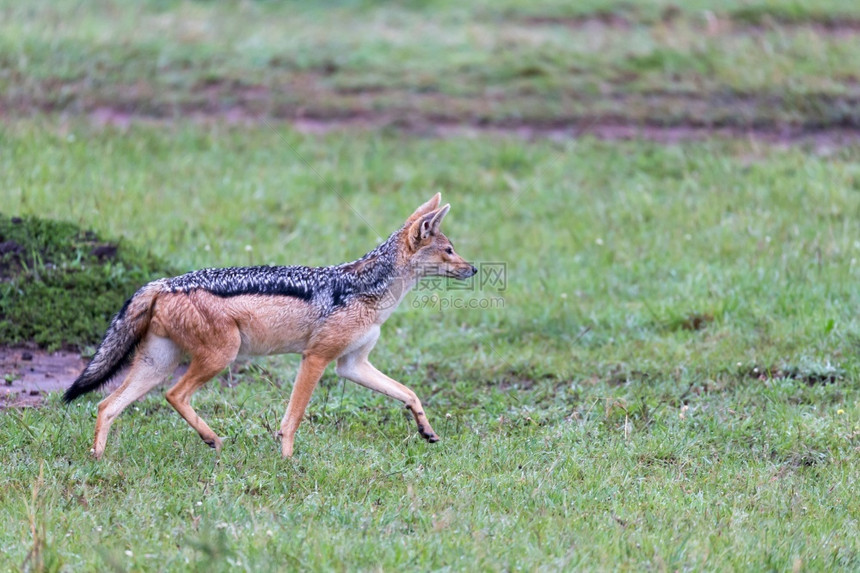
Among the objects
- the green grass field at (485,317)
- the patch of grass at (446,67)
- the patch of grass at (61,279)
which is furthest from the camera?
the patch of grass at (446,67)

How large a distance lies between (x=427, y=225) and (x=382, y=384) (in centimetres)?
115

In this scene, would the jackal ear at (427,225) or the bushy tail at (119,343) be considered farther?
the jackal ear at (427,225)

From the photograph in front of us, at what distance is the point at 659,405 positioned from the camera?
284 inches

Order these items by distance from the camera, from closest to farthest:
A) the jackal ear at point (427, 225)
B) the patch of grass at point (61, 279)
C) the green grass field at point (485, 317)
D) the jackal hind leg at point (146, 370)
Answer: the green grass field at point (485, 317), the jackal hind leg at point (146, 370), the jackal ear at point (427, 225), the patch of grass at point (61, 279)

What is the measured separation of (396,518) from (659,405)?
2795 millimetres

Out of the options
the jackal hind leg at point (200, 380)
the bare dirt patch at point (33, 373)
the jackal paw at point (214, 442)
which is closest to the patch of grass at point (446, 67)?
the bare dirt patch at point (33, 373)

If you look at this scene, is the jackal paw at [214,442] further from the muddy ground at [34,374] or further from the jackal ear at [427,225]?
the jackal ear at [427,225]

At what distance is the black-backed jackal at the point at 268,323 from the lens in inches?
242

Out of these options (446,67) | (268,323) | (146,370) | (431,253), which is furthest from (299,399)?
(446,67)

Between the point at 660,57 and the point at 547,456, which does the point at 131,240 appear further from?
the point at 660,57

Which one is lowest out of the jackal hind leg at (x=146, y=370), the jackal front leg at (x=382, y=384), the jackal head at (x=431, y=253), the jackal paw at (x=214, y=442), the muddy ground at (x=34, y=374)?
the muddy ground at (x=34, y=374)

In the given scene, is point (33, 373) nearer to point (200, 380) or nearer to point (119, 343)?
point (119, 343)

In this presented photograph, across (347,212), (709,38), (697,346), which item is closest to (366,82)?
(347,212)

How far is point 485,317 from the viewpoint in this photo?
922cm
